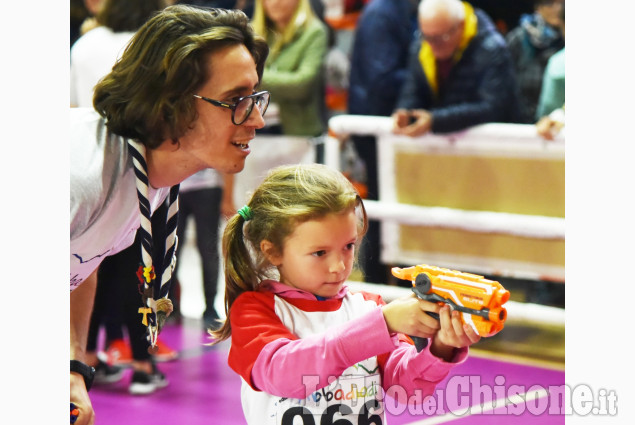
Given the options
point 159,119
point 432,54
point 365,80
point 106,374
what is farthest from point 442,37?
point 159,119

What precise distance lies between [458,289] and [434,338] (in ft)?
0.71

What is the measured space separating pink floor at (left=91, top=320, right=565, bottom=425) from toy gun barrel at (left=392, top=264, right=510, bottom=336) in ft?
6.52

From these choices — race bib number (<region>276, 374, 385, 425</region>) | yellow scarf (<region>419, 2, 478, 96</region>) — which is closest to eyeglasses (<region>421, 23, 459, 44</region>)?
yellow scarf (<region>419, 2, 478, 96</region>)

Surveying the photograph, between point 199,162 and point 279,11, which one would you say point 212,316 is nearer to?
point 279,11

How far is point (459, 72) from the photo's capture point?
525 cm

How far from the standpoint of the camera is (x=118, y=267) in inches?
177

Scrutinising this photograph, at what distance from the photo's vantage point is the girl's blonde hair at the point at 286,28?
5797mm

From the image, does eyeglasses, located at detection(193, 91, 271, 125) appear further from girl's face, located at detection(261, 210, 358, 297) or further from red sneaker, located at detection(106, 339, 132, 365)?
red sneaker, located at detection(106, 339, 132, 365)

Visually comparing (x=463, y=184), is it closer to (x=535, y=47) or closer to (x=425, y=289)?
(x=535, y=47)

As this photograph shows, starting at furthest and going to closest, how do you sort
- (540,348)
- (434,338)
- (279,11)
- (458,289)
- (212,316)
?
(279,11) → (212,316) → (540,348) → (434,338) → (458,289)

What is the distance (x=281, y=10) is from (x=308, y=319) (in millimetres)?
3789

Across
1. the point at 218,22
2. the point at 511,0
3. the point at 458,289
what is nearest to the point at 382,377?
the point at 458,289

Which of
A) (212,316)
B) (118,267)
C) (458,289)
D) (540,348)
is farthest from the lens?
(212,316)

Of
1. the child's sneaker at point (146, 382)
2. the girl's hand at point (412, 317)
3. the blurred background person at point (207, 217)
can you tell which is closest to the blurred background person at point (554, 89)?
the blurred background person at point (207, 217)
